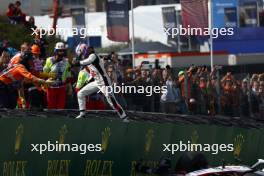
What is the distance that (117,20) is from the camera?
2578 cm

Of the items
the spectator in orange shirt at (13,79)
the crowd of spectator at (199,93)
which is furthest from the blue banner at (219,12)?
the spectator in orange shirt at (13,79)

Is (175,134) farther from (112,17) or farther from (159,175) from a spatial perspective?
(112,17)

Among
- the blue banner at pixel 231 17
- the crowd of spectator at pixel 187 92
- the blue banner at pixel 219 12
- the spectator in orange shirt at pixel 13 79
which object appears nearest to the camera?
the spectator in orange shirt at pixel 13 79

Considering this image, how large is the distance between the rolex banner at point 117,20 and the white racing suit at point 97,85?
7.11 m

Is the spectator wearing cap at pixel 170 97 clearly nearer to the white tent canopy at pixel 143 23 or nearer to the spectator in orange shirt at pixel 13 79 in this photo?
the spectator in orange shirt at pixel 13 79

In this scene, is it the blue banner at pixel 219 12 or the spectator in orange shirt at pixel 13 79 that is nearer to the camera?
the spectator in orange shirt at pixel 13 79

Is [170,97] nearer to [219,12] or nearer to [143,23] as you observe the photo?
[219,12]

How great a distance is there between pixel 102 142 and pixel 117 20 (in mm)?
8686

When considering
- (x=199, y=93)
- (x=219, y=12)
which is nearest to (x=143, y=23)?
(x=219, y=12)

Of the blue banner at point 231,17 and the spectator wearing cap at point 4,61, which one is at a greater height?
the blue banner at point 231,17

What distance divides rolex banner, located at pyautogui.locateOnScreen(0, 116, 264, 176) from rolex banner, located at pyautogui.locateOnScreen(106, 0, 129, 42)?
733 centimetres

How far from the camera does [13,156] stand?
16609mm

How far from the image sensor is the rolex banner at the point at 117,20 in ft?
84.3

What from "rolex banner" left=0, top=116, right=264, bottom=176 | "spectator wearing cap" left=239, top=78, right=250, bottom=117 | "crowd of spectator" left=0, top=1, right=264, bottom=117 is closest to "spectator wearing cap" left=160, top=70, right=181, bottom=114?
"crowd of spectator" left=0, top=1, right=264, bottom=117
